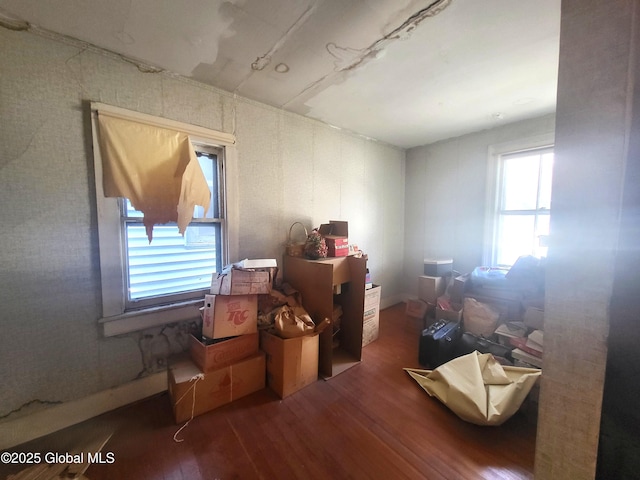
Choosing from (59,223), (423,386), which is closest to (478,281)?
(423,386)

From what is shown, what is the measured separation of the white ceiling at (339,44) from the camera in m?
1.26

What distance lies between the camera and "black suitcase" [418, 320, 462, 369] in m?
2.11

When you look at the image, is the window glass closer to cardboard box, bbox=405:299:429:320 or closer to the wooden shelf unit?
cardboard box, bbox=405:299:429:320

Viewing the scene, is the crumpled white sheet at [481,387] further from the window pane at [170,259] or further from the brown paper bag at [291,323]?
the window pane at [170,259]

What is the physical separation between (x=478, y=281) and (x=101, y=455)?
11.0 ft

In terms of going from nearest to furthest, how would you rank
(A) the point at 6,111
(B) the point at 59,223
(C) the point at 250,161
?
(A) the point at 6,111 → (B) the point at 59,223 → (C) the point at 250,161

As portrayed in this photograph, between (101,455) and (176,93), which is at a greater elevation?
(176,93)

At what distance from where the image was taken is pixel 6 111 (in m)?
1.33

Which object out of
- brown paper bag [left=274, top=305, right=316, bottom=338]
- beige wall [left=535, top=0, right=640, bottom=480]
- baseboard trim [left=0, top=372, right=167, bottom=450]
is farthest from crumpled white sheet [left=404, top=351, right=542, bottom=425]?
baseboard trim [left=0, top=372, right=167, bottom=450]

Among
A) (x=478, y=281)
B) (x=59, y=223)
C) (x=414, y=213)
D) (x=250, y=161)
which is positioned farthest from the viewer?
(x=414, y=213)

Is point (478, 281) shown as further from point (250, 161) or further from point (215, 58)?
point (215, 58)

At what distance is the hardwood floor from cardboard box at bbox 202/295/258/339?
53 centimetres

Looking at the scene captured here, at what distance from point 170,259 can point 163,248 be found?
104 millimetres

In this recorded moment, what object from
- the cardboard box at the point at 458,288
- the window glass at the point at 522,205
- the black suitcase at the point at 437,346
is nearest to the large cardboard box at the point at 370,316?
the black suitcase at the point at 437,346
